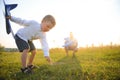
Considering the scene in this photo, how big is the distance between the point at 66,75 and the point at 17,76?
114 centimetres

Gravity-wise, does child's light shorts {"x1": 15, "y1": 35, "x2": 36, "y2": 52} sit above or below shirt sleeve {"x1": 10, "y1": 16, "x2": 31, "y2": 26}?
below

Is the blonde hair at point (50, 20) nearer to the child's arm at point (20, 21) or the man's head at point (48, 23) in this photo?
the man's head at point (48, 23)

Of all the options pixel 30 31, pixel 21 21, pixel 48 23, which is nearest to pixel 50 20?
pixel 48 23

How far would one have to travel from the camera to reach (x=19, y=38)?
5664 mm

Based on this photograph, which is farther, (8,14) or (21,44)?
(8,14)

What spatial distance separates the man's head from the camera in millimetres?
5434

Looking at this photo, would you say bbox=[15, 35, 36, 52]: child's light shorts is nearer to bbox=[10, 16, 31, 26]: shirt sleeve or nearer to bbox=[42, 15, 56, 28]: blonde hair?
bbox=[10, 16, 31, 26]: shirt sleeve

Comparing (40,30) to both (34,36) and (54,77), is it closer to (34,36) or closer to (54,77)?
(34,36)

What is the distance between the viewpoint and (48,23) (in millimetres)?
5465

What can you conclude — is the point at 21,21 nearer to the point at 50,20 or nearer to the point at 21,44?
the point at 21,44

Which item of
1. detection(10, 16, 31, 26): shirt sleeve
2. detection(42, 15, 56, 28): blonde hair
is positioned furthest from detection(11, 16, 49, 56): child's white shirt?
detection(42, 15, 56, 28): blonde hair

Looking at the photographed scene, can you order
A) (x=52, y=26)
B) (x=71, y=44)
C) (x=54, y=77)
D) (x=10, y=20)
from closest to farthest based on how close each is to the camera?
(x=54, y=77)
(x=52, y=26)
(x=10, y=20)
(x=71, y=44)

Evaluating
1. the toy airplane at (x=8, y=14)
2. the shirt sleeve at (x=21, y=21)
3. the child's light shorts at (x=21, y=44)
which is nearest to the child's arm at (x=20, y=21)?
the shirt sleeve at (x=21, y=21)

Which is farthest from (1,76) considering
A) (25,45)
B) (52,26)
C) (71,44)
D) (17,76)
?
(71,44)
